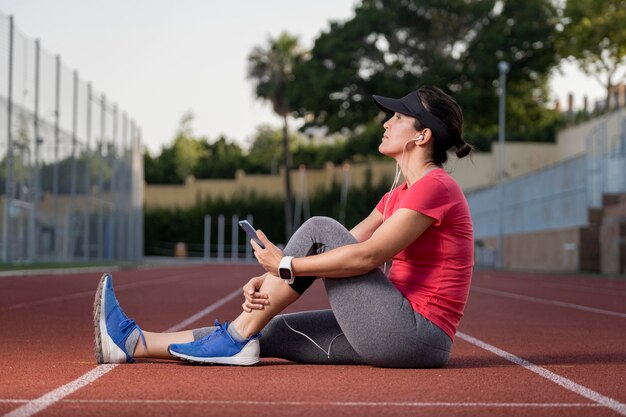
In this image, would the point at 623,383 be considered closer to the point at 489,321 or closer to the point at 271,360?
the point at 271,360

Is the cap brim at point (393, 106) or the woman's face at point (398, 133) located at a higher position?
the cap brim at point (393, 106)

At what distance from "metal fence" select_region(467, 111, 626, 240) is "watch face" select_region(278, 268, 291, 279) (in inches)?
978

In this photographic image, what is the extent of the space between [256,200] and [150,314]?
58.2 metres

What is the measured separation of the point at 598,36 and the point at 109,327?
4430 centimetres

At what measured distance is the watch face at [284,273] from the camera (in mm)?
5012

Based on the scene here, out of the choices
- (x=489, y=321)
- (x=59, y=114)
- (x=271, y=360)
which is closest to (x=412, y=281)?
(x=271, y=360)

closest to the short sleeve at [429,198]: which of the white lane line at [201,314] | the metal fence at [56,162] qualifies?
the white lane line at [201,314]

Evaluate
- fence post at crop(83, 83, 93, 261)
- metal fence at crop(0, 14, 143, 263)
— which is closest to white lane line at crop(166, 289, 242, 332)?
metal fence at crop(0, 14, 143, 263)

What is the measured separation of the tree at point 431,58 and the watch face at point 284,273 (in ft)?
149

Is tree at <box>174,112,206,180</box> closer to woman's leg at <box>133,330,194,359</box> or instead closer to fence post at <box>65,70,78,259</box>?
fence post at <box>65,70,78,259</box>

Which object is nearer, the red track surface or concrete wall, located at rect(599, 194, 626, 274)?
the red track surface

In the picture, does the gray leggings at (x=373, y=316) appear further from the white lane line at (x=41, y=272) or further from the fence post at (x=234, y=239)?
the fence post at (x=234, y=239)

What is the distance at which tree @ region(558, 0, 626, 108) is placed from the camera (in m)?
46.6

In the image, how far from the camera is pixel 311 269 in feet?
16.5
